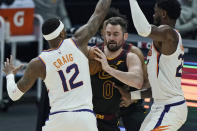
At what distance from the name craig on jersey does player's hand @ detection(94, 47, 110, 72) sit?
44cm

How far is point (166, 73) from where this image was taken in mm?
5328

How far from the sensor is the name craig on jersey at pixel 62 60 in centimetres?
509

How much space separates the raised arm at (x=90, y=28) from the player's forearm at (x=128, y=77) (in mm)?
334

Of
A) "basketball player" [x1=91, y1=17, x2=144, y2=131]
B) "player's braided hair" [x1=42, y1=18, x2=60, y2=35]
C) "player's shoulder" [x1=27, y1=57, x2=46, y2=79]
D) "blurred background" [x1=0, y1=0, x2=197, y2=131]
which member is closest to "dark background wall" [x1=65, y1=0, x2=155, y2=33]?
"blurred background" [x1=0, y1=0, x2=197, y2=131]

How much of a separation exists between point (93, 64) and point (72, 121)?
2.68ft

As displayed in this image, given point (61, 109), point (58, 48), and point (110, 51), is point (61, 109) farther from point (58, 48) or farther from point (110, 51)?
point (110, 51)

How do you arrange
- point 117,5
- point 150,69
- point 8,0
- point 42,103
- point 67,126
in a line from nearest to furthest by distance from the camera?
1. point 67,126
2. point 150,69
3. point 42,103
4. point 8,0
5. point 117,5

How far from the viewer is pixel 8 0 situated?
9.71m

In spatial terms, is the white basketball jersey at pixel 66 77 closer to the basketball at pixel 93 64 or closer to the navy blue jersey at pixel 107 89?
the basketball at pixel 93 64

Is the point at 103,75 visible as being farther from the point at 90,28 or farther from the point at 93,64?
the point at 90,28

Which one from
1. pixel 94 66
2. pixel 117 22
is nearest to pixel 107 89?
pixel 94 66

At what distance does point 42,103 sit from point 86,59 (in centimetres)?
180

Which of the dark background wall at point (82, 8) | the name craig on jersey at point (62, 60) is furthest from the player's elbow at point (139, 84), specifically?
the dark background wall at point (82, 8)

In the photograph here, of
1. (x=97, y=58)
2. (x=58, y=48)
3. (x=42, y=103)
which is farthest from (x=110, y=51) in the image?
(x=42, y=103)
